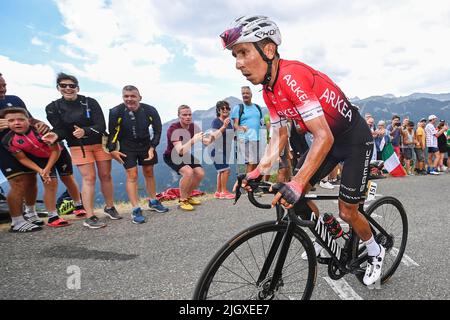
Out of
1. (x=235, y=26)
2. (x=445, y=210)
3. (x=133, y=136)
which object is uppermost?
(x=235, y=26)

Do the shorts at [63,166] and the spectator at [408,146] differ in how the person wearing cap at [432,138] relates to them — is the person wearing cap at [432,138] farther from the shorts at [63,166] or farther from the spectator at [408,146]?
the shorts at [63,166]

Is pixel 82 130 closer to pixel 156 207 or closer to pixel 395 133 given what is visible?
pixel 156 207

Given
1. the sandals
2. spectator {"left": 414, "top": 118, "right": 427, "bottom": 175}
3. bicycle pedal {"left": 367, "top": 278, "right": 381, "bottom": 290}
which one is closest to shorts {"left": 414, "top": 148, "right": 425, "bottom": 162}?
spectator {"left": 414, "top": 118, "right": 427, "bottom": 175}

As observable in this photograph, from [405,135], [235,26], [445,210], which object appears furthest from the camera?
[405,135]

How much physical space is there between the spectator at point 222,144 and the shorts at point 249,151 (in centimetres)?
33

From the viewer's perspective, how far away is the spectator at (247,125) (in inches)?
283

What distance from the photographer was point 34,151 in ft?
15.7

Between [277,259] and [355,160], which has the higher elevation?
[355,160]

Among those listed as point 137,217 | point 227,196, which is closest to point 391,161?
point 227,196

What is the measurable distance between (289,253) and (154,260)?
1950 millimetres

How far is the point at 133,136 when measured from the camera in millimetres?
5375
